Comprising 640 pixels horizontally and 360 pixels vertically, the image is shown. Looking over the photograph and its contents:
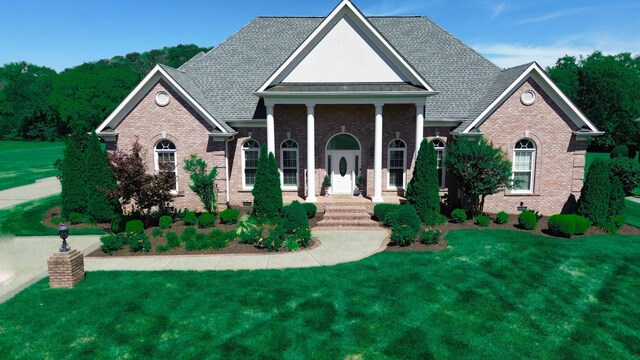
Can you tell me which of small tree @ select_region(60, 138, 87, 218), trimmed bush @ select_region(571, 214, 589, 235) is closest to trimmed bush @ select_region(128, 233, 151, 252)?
small tree @ select_region(60, 138, 87, 218)

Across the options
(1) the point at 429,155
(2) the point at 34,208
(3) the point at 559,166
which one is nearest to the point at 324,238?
(1) the point at 429,155

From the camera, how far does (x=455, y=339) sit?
29.7ft

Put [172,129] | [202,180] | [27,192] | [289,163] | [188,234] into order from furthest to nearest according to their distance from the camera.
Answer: [27,192], [289,163], [172,129], [202,180], [188,234]

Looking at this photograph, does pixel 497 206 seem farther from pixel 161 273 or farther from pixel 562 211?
pixel 161 273

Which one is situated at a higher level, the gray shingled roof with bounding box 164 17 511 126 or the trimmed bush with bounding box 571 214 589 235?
the gray shingled roof with bounding box 164 17 511 126

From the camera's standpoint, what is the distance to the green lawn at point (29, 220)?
17750mm

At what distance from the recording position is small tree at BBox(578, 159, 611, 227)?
57.9ft

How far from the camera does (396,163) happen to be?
22250 millimetres

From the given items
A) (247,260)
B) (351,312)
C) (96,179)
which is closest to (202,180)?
(96,179)

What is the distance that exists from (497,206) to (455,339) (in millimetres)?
13173

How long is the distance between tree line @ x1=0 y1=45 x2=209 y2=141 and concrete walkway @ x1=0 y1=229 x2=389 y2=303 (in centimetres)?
6722

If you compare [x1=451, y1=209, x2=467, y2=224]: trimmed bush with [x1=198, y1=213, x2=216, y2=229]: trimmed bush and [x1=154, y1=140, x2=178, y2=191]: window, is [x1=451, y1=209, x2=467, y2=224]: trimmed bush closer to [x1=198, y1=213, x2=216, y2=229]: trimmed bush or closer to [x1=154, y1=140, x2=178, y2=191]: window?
[x1=198, y1=213, x2=216, y2=229]: trimmed bush

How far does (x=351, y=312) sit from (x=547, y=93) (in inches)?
613

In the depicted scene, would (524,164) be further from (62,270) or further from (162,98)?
(62,270)
